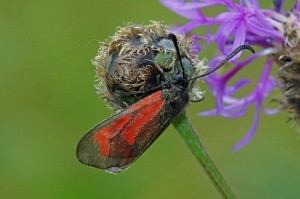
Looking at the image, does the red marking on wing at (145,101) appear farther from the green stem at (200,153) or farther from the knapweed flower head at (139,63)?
the green stem at (200,153)

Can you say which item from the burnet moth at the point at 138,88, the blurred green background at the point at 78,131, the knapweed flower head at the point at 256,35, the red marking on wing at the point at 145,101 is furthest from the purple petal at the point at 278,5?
the blurred green background at the point at 78,131

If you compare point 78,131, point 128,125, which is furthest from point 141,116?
point 78,131

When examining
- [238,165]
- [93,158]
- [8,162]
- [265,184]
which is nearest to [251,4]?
[93,158]

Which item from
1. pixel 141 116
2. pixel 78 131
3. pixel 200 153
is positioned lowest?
pixel 78 131

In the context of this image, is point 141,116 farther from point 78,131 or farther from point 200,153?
point 78,131

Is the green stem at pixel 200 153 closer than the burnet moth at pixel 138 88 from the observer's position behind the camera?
No

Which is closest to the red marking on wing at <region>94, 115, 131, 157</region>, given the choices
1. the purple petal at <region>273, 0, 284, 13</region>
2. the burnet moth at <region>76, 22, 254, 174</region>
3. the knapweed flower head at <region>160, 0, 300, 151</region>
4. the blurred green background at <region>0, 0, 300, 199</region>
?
the burnet moth at <region>76, 22, 254, 174</region>

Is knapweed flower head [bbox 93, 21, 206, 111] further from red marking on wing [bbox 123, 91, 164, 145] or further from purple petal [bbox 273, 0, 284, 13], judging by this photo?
purple petal [bbox 273, 0, 284, 13]
